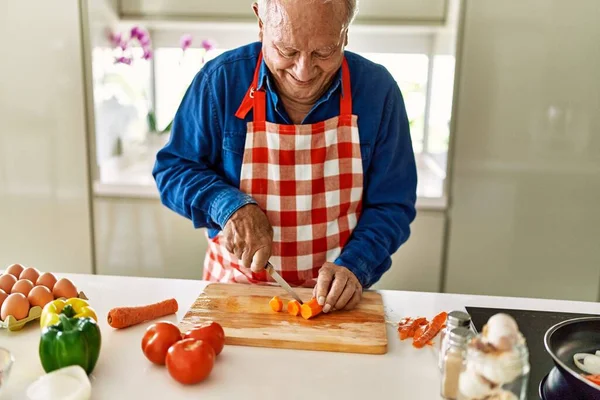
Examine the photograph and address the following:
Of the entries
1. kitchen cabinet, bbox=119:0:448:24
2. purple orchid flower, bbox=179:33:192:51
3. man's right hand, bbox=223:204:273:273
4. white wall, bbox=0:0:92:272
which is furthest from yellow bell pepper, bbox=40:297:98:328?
purple orchid flower, bbox=179:33:192:51

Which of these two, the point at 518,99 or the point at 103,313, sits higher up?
the point at 518,99

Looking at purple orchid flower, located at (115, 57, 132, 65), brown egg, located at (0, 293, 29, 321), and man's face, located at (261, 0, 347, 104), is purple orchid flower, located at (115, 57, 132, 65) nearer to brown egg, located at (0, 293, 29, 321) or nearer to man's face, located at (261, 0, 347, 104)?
man's face, located at (261, 0, 347, 104)

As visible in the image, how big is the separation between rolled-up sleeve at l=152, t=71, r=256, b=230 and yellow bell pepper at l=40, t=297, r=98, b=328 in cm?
35

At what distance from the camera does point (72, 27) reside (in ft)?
7.07

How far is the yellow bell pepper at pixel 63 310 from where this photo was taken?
101cm

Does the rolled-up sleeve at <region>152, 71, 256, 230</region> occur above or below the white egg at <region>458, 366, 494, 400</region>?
above

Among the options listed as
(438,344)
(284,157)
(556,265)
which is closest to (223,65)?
(284,157)

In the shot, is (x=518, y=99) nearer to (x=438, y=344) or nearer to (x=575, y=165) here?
(x=575, y=165)

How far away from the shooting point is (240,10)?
7.16 ft

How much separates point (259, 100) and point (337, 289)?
1.57 ft

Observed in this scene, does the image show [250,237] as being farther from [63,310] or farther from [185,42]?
[185,42]

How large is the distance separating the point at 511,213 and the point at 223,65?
120 centimetres

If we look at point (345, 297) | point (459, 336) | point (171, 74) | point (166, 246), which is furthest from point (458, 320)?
point (171, 74)

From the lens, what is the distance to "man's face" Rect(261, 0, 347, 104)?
1.17m
